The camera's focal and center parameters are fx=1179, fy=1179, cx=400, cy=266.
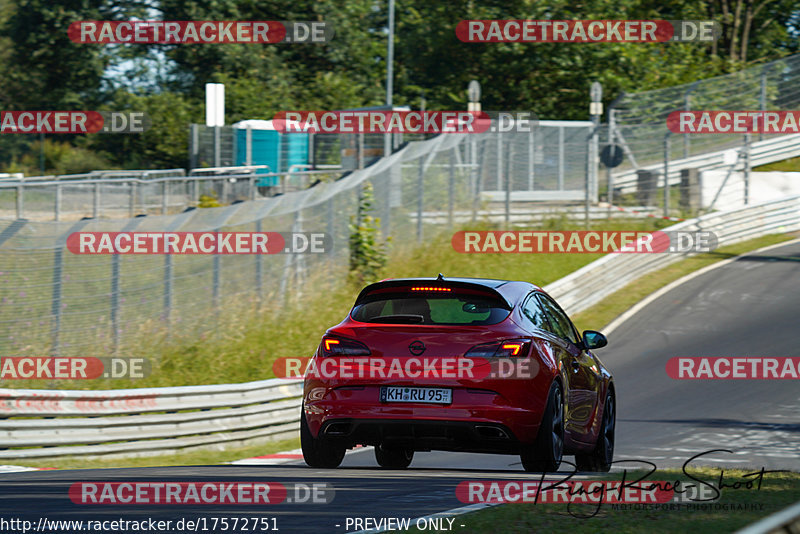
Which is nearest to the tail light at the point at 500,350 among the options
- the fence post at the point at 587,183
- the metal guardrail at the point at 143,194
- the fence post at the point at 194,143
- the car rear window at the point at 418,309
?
the car rear window at the point at 418,309

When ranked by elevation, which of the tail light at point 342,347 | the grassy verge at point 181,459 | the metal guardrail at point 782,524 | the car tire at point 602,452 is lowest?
the grassy verge at point 181,459

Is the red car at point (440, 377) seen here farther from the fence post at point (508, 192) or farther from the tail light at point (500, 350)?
the fence post at point (508, 192)

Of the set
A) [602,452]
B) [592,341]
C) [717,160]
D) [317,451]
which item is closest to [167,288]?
[317,451]

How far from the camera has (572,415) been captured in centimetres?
920

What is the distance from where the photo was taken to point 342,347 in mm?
8484

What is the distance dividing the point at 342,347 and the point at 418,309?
672 mm

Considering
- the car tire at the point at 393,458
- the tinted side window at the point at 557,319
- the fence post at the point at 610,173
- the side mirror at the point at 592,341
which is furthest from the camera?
the fence post at the point at 610,173

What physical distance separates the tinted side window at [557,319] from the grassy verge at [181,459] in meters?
4.85

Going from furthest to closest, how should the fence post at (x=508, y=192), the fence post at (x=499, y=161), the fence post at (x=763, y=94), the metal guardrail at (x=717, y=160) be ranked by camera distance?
the fence post at (x=763, y=94) → the metal guardrail at (x=717, y=160) → the fence post at (x=499, y=161) → the fence post at (x=508, y=192)

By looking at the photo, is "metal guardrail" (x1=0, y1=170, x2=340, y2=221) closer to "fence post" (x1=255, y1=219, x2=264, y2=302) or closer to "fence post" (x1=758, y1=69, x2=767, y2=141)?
"fence post" (x1=255, y1=219, x2=264, y2=302)

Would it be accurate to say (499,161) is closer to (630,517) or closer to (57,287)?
(57,287)

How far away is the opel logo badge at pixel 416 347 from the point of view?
27.1 feet

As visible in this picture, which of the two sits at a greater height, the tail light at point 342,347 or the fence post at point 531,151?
the fence post at point 531,151

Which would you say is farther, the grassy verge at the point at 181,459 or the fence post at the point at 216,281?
the fence post at the point at 216,281
